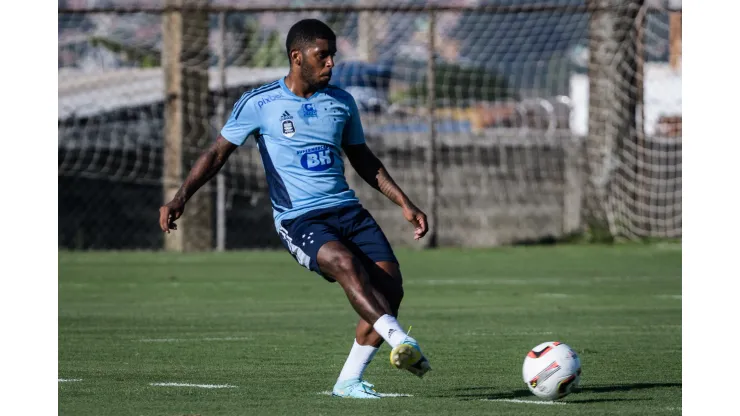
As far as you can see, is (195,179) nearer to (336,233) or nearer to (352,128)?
(336,233)

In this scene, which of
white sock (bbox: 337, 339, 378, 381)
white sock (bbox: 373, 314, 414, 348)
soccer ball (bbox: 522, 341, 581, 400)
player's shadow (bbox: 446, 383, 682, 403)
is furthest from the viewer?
white sock (bbox: 337, 339, 378, 381)

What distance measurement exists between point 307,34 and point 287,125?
0.49m

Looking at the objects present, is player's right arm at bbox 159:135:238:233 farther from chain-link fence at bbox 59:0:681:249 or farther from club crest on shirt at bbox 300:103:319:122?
chain-link fence at bbox 59:0:681:249

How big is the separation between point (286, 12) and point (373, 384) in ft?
41.6

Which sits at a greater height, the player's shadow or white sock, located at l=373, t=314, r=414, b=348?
white sock, located at l=373, t=314, r=414, b=348

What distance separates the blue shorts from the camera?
7.25 meters

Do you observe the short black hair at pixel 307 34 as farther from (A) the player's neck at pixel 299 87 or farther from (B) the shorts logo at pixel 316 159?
(B) the shorts logo at pixel 316 159

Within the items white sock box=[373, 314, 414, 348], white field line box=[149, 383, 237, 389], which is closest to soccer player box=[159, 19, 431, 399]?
white sock box=[373, 314, 414, 348]

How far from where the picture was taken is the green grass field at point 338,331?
703 centimetres

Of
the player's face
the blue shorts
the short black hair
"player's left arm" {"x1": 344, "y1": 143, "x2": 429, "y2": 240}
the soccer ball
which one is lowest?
the soccer ball

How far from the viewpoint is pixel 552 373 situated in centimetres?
695

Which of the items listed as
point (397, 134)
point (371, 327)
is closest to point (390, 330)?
point (371, 327)

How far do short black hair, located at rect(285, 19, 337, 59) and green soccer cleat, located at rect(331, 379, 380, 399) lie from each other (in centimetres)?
176

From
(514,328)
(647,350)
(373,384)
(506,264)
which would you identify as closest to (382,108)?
(506,264)
